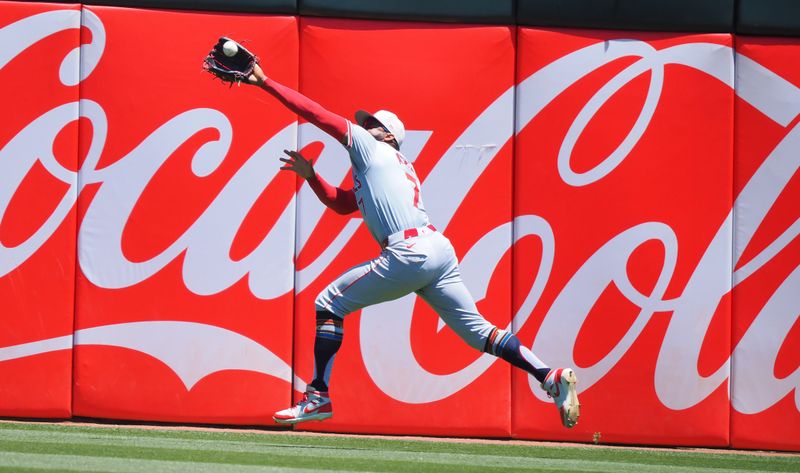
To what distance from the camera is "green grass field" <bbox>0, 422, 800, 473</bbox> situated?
5863 millimetres

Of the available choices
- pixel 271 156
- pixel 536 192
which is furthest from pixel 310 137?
pixel 536 192

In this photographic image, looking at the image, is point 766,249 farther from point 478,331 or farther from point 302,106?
point 302,106

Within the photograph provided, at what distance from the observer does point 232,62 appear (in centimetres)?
641

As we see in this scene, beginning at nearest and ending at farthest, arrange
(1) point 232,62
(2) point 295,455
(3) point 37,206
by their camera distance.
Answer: (1) point 232,62, (2) point 295,455, (3) point 37,206

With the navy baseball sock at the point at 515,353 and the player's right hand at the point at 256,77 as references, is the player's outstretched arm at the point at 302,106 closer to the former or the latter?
the player's right hand at the point at 256,77

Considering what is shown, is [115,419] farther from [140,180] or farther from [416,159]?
[416,159]

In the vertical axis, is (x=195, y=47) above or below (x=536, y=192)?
above

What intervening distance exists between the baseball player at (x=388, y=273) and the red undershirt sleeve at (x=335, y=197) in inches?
6.0

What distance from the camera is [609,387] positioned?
858 cm

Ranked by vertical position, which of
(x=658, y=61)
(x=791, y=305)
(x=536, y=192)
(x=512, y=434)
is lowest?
(x=512, y=434)

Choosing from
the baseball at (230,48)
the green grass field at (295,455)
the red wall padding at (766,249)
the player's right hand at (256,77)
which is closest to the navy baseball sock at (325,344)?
the green grass field at (295,455)

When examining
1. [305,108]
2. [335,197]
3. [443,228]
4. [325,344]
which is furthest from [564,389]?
[443,228]

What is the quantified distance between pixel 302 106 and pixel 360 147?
42 cm

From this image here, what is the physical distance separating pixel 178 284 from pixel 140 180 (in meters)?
0.80
